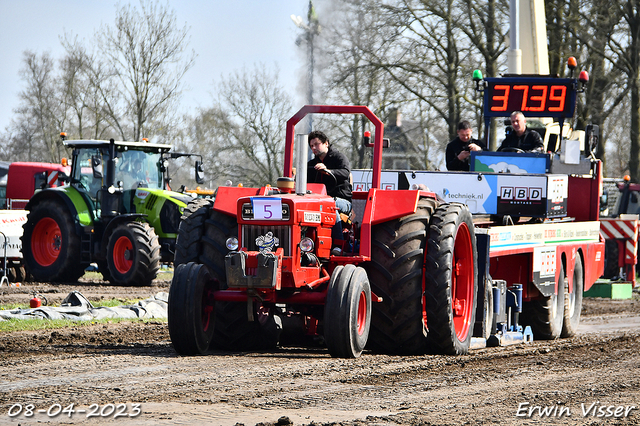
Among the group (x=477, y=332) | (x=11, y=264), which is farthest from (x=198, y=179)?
(x=477, y=332)

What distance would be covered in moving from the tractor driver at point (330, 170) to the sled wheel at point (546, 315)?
11.4 ft

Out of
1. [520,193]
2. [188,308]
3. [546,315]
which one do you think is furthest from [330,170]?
[546,315]

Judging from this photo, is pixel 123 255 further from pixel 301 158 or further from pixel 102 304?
pixel 301 158

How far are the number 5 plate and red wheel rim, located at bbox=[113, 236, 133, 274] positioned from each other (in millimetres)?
9417

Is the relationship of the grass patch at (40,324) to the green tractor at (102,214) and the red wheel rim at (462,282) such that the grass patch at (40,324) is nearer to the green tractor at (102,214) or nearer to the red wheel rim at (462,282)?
the red wheel rim at (462,282)

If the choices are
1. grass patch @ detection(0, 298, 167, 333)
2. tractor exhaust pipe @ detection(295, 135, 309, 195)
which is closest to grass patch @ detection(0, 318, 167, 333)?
grass patch @ detection(0, 298, 167, 333)

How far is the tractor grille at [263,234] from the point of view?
23.1ft

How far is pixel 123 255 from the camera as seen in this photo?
1636 centimetres

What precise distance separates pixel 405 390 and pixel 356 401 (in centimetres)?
56

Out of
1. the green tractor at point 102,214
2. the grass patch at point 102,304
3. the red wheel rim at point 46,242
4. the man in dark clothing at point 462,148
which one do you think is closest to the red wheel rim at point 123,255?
the green tractor at point 102,214

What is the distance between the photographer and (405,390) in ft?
19.5

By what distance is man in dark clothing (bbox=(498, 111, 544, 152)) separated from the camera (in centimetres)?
1171

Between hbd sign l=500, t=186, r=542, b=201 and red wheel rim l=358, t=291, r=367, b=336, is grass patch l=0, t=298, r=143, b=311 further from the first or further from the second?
red wheel rim l=358, t=291, r=367, b=336

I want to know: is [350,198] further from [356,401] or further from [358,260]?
[356,401]
